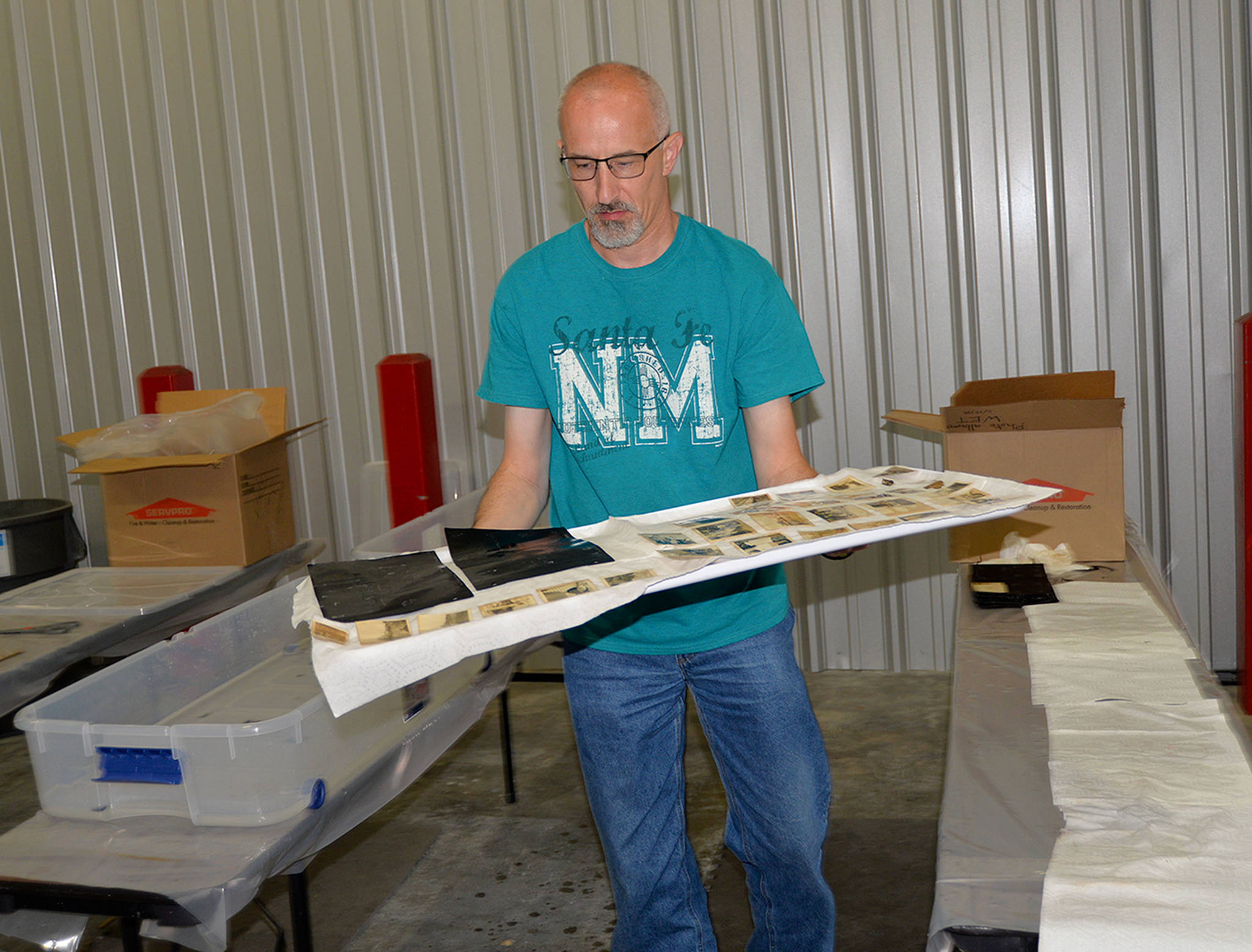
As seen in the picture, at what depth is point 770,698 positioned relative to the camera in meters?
1.75

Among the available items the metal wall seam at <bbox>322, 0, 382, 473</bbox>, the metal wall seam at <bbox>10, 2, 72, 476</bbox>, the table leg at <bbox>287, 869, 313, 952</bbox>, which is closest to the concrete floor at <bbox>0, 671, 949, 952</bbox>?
the table leg at <bbox>287, 869, 313, 952</bbox>

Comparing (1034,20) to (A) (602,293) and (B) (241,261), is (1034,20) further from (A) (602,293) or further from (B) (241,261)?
(B) (241,261)

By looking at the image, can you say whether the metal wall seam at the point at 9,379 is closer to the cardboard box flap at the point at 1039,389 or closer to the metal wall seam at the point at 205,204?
the metal wall seam at the point at 205,204

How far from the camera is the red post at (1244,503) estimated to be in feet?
10.0

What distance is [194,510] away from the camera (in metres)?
3.38

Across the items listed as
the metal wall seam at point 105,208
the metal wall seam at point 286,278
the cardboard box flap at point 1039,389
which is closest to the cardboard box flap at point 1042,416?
the cardboard box flap at point 1039,389

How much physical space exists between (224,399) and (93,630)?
3.69ft

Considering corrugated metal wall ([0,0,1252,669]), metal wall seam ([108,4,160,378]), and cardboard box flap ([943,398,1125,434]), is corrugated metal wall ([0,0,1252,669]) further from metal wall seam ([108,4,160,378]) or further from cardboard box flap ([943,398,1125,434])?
cardboard box flap ([943,398,1125,434])

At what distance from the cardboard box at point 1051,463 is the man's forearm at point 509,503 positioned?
116 centimetres

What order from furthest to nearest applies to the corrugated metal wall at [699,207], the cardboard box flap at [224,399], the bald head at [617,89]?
the cardboard box flap at [224,399] < the corrugated metal wall at [699,207] < the bald head at [617,89]

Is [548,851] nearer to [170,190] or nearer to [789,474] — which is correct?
[789,474]

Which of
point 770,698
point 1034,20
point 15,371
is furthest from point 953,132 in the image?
point 15,371

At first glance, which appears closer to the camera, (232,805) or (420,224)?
(232,805)

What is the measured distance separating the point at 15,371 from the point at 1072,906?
4.70 metres
